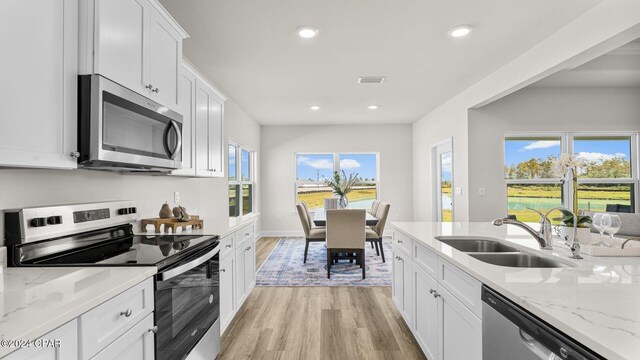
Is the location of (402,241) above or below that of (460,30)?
below

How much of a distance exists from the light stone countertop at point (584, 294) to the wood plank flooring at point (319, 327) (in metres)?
1.13

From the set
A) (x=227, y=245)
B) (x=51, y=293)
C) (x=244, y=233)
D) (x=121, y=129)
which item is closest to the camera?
(x=51, y=293)

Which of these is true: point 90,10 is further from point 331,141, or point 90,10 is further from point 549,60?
point 331,141

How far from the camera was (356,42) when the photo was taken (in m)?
2.89

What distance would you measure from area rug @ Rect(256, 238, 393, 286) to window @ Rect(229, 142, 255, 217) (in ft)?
3.60

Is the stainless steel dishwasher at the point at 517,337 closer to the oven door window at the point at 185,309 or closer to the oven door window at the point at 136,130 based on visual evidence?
the oven door window at the point at 185,309

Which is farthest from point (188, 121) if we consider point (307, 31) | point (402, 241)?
point (402, 241)

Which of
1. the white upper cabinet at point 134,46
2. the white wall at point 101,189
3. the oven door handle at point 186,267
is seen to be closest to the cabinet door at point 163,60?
the white upper cabinet at point 134,46

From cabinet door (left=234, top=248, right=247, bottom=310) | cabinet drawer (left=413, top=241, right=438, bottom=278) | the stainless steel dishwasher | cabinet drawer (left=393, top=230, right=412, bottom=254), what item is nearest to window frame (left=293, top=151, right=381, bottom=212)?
cabinet door (left=234, top=248, right=247, bottom=310)

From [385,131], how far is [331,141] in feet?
4.16

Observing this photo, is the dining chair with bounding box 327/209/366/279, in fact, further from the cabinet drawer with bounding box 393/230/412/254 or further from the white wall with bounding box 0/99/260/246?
the white wall with bounding box 0/99/260/246

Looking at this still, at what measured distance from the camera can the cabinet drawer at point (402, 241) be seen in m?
2.44

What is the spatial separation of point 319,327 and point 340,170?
4745 mm

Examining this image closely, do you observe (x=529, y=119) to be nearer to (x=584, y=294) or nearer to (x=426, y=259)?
(x=426, y=259)
